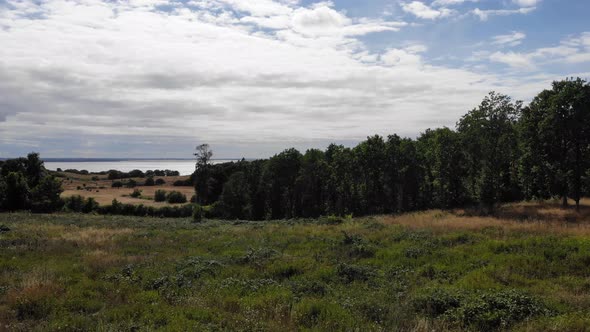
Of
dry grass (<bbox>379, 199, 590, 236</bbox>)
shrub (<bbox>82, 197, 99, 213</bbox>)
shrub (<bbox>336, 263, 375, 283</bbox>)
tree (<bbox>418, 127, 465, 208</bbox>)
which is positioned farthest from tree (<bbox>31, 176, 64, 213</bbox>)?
shrub (<bbox>336, 263, 375, 283</bbox>)

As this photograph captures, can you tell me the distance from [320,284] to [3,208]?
68.0 m

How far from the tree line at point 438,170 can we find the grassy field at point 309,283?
16.5m


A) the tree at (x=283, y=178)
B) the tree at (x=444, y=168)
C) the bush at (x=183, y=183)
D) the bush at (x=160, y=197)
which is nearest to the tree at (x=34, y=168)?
the bush at (x=160, y=197)

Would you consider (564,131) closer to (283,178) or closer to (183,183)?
(283,178)

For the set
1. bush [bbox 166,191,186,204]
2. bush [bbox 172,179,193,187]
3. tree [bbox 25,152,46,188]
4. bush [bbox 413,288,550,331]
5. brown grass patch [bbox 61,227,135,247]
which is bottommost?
bush [bbox 166,191,186,204]

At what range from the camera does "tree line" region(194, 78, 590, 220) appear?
3441 centimetres

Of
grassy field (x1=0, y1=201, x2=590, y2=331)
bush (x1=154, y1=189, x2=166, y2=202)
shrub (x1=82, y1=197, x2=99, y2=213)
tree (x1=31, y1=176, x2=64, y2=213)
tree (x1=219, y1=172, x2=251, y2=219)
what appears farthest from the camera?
bush (x1=154, y1=189, x2=166, y2=202)

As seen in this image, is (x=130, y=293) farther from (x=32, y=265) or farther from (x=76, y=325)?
(x=32, y=265)

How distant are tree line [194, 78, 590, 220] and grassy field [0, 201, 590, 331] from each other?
649 inches

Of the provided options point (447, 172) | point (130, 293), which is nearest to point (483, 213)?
point (447, 172)

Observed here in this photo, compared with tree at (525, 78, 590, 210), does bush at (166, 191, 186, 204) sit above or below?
below

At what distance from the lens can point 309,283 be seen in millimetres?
12688

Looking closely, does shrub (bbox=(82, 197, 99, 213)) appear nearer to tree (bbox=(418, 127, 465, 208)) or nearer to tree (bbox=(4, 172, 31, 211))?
tree (bbox=(4, 172, 31, 211))

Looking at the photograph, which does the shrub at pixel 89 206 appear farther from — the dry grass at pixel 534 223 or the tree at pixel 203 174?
the dry grass at pixel 534 223
